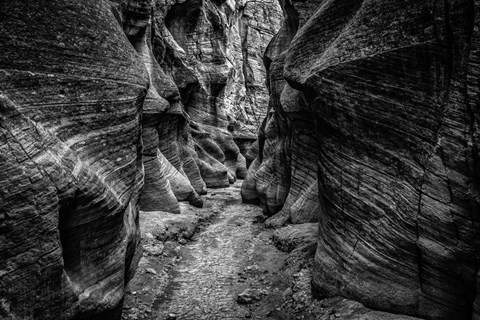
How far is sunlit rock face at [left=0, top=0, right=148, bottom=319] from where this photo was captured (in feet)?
24.0

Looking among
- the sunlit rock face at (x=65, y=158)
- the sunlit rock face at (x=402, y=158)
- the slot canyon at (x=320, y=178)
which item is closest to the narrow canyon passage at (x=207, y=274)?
the slot canyon at (x=320, y=178)

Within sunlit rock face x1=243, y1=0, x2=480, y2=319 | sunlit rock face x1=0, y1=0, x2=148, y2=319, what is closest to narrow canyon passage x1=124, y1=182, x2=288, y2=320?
sunlit rock face x1=0, y1=0, x2=148, y2=319

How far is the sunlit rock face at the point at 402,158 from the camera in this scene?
8023mm

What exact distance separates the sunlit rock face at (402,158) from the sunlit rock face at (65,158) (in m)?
6.56

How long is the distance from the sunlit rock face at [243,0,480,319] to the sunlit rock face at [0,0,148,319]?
656 cm

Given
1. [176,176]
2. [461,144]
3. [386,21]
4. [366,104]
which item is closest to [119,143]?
[366,104]

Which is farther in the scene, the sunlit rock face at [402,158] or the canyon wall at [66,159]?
the sunlit rock face at [402,158]

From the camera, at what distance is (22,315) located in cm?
737

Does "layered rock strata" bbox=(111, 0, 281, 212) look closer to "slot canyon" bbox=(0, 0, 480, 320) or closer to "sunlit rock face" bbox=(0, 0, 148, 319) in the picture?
"slot canyon" bbox=(0, 0, 480, 320)

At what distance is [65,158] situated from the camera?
28.6ft

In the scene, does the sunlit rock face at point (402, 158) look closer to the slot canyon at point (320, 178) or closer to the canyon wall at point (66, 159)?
the slot canyon at point (320, 178)

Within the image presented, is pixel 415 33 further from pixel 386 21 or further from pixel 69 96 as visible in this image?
pixel 69 96

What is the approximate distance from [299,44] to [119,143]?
10438 mm

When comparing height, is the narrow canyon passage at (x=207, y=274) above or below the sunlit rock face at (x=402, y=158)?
below
